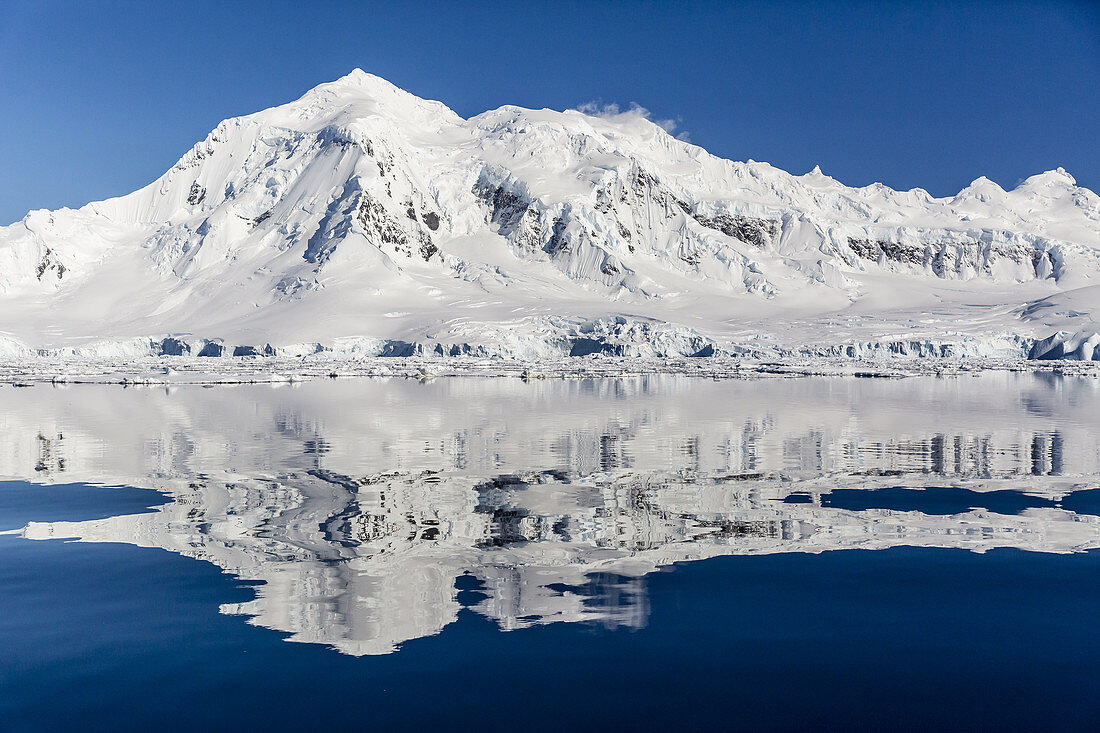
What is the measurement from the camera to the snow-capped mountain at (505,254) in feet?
285

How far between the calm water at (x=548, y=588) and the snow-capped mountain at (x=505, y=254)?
65283mm

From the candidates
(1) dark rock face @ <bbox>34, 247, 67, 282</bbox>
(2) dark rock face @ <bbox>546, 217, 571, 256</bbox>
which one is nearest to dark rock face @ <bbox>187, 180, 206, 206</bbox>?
(1) dark rock face @ <bbox>34, 247, 67, 282</bbox>

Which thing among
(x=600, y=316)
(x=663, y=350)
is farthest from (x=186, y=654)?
(x=600, y=316)

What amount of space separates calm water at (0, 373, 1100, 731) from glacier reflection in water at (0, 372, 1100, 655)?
6 cm

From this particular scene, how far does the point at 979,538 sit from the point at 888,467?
17.4 feet

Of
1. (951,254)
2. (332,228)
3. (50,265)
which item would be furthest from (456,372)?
(951,254)

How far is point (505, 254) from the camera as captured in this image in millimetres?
127625

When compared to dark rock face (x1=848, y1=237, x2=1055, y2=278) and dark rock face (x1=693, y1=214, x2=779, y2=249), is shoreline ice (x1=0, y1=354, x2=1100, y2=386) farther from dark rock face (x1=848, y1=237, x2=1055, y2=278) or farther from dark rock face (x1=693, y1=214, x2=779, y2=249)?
dark rock face (x1=848, y1=237, x2=1055, y2=278)

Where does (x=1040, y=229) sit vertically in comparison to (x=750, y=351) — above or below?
above

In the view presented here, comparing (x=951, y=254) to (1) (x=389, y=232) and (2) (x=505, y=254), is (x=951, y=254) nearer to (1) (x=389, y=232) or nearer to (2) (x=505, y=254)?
(2) (x=505, y=254)

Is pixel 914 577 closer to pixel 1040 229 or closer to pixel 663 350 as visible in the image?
pixel 663 350

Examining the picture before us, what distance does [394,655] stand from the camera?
662 cm

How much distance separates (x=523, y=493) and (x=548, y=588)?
15.4 feet

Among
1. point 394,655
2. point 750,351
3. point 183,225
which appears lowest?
point 394,655
